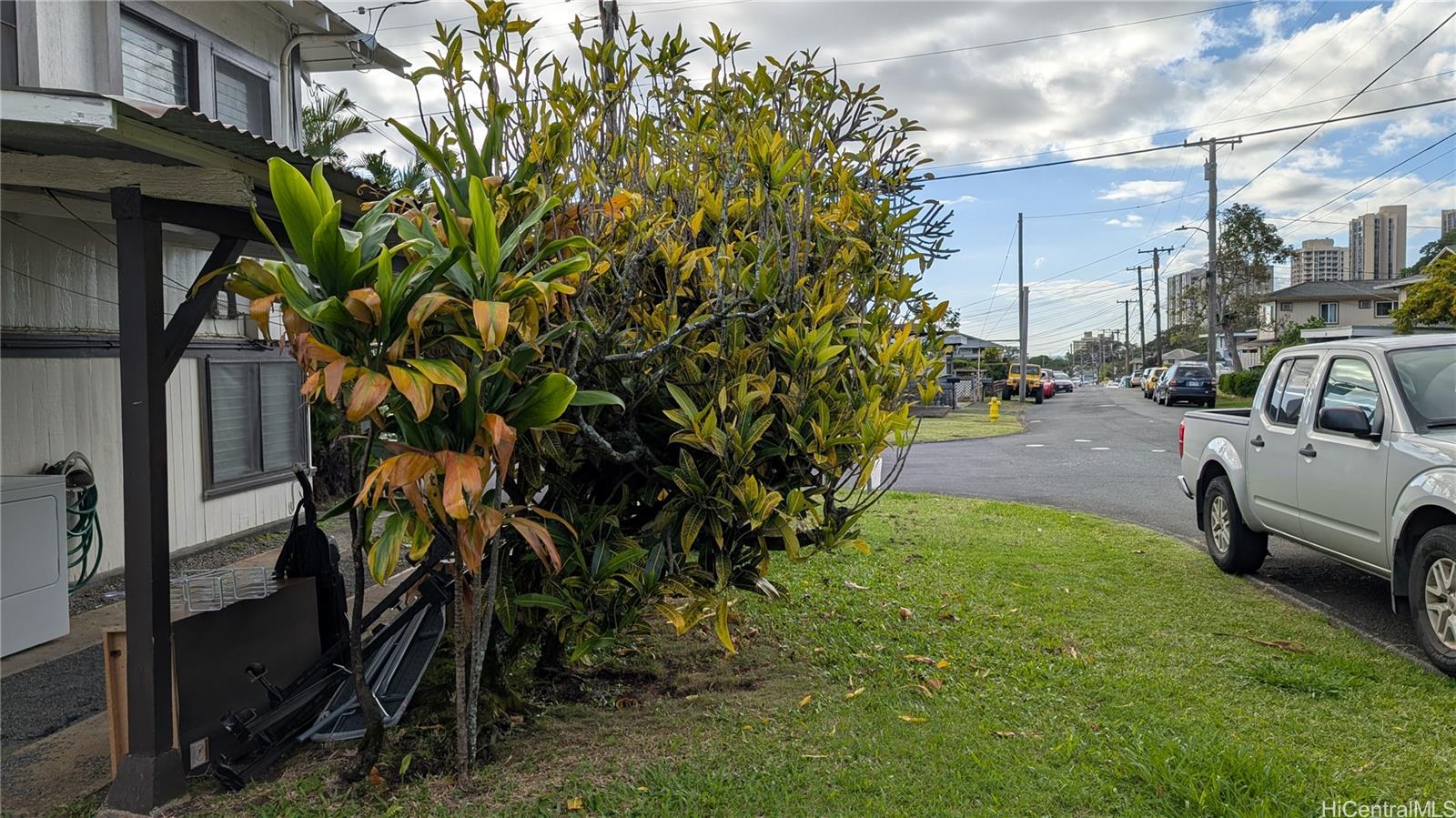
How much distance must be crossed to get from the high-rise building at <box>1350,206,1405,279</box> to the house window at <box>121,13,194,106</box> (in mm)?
57531

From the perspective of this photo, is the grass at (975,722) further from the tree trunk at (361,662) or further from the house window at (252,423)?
the house window at (252,423)

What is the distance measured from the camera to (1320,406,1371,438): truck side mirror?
17.0ft

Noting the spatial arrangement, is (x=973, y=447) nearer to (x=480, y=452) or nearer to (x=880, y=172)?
(x=880, y=172)

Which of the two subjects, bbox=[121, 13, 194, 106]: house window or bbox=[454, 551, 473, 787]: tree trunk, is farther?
bbox=[121, 13, 194, 106]: house window

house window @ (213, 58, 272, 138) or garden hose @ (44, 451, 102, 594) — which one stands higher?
house window @ (213, 58, 272, 138)

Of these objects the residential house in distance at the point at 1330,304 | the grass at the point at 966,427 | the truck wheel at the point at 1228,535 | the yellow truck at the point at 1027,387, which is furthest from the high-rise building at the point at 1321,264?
the truck wheel at the point at 1228,535

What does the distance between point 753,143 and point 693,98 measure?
2.92ft

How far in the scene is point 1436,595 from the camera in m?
4.61

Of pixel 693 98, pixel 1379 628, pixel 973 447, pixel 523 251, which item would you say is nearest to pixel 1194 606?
pixel 1379 628

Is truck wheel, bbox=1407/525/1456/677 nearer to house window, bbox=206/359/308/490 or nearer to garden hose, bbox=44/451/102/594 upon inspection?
house window, bbox=206/359/308/490

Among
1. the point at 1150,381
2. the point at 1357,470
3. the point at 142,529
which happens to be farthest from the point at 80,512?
the point at 1150,381

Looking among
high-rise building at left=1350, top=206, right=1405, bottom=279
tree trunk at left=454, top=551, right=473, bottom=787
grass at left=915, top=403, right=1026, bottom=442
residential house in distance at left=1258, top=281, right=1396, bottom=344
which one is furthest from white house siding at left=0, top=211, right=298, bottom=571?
residential house in distance at left=1258, top=281, right=1396, bottom=344

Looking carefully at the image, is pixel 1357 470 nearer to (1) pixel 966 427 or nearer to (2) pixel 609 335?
(2) pixel 609 335

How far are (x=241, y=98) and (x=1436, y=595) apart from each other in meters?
9.94
